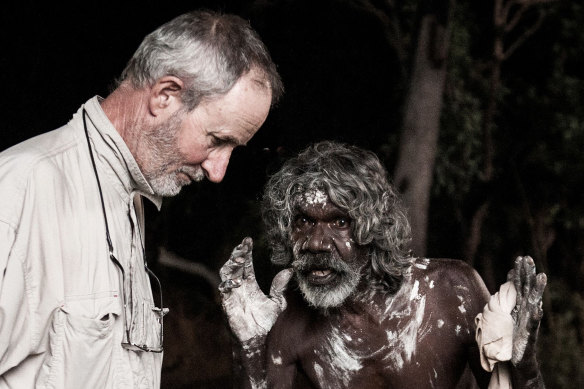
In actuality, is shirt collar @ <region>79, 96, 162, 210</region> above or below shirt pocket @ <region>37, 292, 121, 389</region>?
above

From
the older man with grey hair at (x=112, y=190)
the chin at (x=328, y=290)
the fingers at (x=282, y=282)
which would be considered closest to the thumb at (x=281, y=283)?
the fingers at (x=282, y=282)

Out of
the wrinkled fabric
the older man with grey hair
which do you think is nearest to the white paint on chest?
the wrinkled fabric

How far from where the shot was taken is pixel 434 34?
4992mm

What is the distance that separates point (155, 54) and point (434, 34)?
2998 mm

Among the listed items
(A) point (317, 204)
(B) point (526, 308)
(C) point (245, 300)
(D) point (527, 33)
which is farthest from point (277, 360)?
(D) point (527, 33)

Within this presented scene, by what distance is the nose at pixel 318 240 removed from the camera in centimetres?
353

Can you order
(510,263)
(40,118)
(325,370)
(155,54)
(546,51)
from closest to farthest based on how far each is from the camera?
(155,54)
(325,370)
(40,118)
(546,51)
(510,263)

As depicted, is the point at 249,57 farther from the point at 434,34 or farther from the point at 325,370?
the point at 434,34

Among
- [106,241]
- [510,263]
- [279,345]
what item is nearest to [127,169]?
[106,241]

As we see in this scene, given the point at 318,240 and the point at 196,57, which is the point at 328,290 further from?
the point at 196,57

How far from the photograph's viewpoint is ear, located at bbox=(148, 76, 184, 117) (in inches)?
88.7

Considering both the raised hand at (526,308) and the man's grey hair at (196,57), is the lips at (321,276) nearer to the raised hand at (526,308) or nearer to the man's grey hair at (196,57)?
the raised hand at (526,308)

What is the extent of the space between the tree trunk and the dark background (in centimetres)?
69

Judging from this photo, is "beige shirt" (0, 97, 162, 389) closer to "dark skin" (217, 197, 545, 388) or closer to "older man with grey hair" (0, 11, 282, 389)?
"older man with grey hair" (0, 11, 282, 389)
